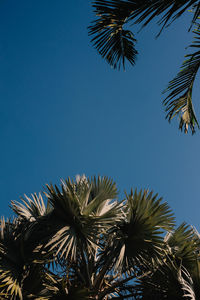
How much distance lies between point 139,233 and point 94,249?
848 millimetres

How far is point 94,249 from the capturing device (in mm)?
4676

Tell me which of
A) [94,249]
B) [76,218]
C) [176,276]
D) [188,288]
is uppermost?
[76,218]

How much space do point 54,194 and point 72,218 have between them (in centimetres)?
53

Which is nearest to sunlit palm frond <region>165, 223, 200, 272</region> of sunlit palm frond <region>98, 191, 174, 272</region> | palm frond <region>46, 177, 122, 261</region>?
sunlit palm frond <region>98, 191, 174, 272</region>

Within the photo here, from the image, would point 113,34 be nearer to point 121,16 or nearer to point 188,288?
point 121,16

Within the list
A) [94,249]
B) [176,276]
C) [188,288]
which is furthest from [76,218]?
[188,288]

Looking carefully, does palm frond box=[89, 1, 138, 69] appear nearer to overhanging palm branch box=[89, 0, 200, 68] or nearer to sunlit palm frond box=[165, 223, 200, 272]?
overhanging palm branch box=[89, 0, 200, 68]

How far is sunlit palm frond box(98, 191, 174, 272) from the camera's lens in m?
4.62

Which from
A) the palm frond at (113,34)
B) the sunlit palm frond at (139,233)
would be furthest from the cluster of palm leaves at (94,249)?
the palm frond at (113,34)

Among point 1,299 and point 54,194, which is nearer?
point 1,299

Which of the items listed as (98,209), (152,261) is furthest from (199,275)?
(98,209)

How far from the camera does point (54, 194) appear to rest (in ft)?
15.5

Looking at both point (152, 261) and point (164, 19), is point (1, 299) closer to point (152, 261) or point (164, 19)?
point (152, 261)

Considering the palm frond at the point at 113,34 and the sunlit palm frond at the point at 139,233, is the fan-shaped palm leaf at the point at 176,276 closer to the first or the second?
the sunlit palm frond at the point at 139,233
